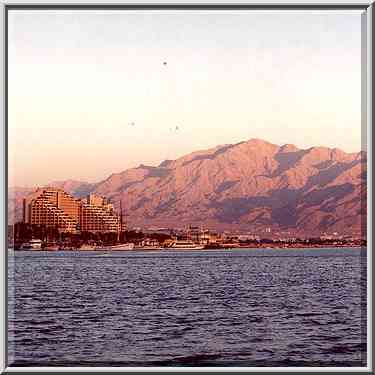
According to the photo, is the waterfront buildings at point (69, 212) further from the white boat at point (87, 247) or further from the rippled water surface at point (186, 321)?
the rippled water surface at point (186, 321)

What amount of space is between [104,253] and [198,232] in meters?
7.75

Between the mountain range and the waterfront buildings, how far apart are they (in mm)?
830

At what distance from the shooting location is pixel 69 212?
4222 centimetres

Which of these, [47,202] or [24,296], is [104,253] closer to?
[47,202]

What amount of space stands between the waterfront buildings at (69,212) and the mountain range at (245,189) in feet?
2.72

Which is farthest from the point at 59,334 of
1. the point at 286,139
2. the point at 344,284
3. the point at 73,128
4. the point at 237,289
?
the point at 286,139

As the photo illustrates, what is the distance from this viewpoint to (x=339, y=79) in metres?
25.1

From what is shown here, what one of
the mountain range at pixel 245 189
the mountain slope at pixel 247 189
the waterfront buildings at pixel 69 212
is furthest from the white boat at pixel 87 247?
the mountain slope at pixel 247 189

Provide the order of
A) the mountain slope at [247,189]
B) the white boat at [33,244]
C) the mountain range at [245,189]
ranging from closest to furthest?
the mountain range at [245,189], the mountain slope at [247,189], the white boat at [33,244]

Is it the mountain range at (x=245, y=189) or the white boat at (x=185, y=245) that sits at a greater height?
the mountain range at (x=245, y=189)

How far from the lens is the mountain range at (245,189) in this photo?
122 ft

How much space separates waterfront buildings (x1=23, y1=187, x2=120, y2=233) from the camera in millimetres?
33594

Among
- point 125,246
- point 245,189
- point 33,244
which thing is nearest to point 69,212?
point 33,244

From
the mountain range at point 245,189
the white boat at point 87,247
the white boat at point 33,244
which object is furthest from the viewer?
the white boat at point 87,247
